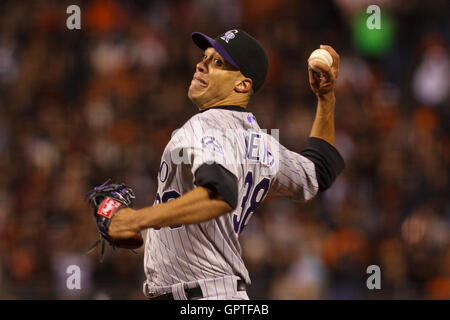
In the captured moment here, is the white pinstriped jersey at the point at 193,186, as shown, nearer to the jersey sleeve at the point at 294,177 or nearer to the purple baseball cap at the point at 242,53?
the jersey sleeve at the point at 294,177

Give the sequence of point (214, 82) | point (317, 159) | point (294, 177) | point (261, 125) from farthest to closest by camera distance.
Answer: point (261, 125)
point (317, 159)
point (294, 177)
point (214, 82)

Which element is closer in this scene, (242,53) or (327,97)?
(242,53)

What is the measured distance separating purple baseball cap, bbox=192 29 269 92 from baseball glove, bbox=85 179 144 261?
28.7 inches

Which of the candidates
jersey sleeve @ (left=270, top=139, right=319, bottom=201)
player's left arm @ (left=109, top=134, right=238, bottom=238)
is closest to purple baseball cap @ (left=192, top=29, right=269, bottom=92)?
jersey sleeve @ (left=270, top=139, right=319, bottom=201)

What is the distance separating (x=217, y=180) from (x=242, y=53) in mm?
764

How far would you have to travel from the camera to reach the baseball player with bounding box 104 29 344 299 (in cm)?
269

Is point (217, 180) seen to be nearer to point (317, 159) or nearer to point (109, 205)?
point (109, 205)

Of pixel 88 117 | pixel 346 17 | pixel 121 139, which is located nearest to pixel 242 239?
pixel 121 139

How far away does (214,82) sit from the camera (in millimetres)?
3178

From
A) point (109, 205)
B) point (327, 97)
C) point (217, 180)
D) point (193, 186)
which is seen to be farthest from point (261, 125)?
point (217, 180)

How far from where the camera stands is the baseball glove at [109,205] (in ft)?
9.26

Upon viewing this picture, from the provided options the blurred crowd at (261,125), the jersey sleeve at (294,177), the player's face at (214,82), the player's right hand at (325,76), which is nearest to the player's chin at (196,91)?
the player's face at (214,82)
